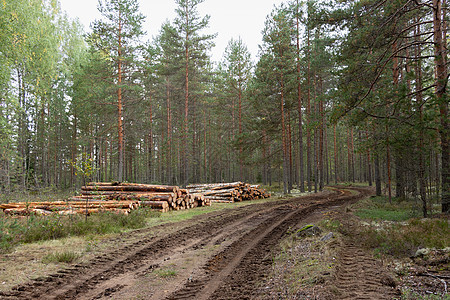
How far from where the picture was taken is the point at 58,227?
24.8 feet

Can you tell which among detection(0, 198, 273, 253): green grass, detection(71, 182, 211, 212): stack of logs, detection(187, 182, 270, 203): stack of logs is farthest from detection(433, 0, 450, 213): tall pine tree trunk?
detection(187, 182, 270, 203): stack of logs

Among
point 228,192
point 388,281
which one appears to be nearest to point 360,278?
point 388,281

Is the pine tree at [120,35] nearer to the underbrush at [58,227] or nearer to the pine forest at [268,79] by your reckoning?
the pine forest at [268,79]

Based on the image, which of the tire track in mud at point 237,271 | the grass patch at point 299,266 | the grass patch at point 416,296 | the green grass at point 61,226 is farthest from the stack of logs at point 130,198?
the grass patch at point 416,296

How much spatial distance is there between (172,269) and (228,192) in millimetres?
14072

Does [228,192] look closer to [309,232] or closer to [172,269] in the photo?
[309,232]

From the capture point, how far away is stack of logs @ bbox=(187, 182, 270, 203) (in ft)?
61.7

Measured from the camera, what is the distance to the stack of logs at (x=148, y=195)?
41.7 feet

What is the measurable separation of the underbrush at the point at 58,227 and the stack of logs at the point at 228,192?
8.96m

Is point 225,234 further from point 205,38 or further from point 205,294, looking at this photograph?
point 205,38

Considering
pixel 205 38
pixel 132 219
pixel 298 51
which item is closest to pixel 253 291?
pixel 132 219

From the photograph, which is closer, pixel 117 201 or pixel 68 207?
pixel 68 207

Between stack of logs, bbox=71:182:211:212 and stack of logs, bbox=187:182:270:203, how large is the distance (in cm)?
339

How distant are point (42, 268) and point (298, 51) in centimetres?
2350
